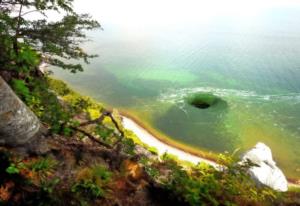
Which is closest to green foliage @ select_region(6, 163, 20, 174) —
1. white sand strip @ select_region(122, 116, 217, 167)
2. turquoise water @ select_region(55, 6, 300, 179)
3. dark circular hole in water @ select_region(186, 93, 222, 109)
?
white sand strip @ select_region(122, 116, 217, 167)

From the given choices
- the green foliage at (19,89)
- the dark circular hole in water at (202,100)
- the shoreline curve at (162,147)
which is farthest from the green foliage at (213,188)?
the dark circular hole in water at (202,100)

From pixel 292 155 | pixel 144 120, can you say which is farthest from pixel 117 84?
pixel 292 155

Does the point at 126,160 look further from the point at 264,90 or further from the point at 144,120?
the point at 264,90

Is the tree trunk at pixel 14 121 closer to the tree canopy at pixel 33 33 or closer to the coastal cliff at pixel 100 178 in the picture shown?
the coastal cliff at pixel 100 178

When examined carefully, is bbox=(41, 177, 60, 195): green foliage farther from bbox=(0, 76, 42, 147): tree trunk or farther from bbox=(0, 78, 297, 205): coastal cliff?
bbox=(0, 76, 42, 147): tree trunk

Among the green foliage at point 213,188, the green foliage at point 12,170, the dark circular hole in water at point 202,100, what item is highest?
the green foliage at point 12,170
